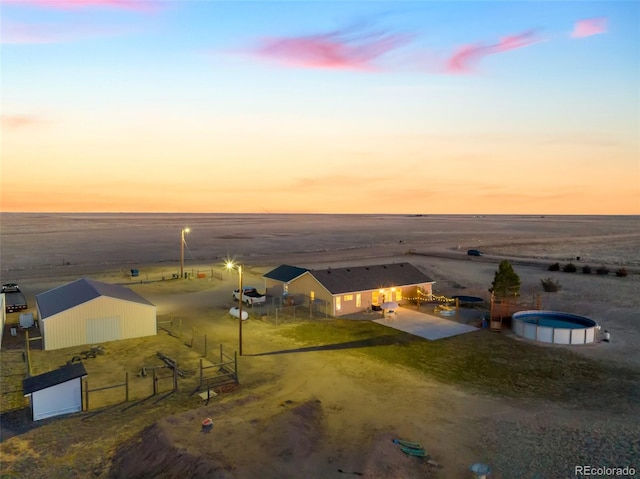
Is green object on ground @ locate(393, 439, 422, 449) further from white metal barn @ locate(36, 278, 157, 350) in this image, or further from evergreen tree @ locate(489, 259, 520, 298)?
evergreen tree @ locate(489, 259, 520, 298)

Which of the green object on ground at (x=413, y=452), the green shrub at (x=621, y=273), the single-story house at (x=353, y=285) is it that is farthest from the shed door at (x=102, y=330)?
the green shrub at (x=621, y=273)

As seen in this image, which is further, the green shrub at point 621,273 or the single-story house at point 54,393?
the green shrub at point 621,273

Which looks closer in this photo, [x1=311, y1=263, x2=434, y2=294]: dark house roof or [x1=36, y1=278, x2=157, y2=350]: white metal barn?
[x1=36, y1=278, x2=157, y2=350]: white metal barn

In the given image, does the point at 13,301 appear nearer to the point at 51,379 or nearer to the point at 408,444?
the point at 51,379

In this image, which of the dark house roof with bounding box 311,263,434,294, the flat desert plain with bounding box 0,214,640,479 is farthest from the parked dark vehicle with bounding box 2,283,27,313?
the dark house roof with bounding box 311,263,434,294

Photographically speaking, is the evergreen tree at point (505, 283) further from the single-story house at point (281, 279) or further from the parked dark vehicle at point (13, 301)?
the parked dark vehicle at point (13, 301)

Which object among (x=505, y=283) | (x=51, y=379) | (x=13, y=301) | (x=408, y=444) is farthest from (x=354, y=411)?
(x=13, y=301)
